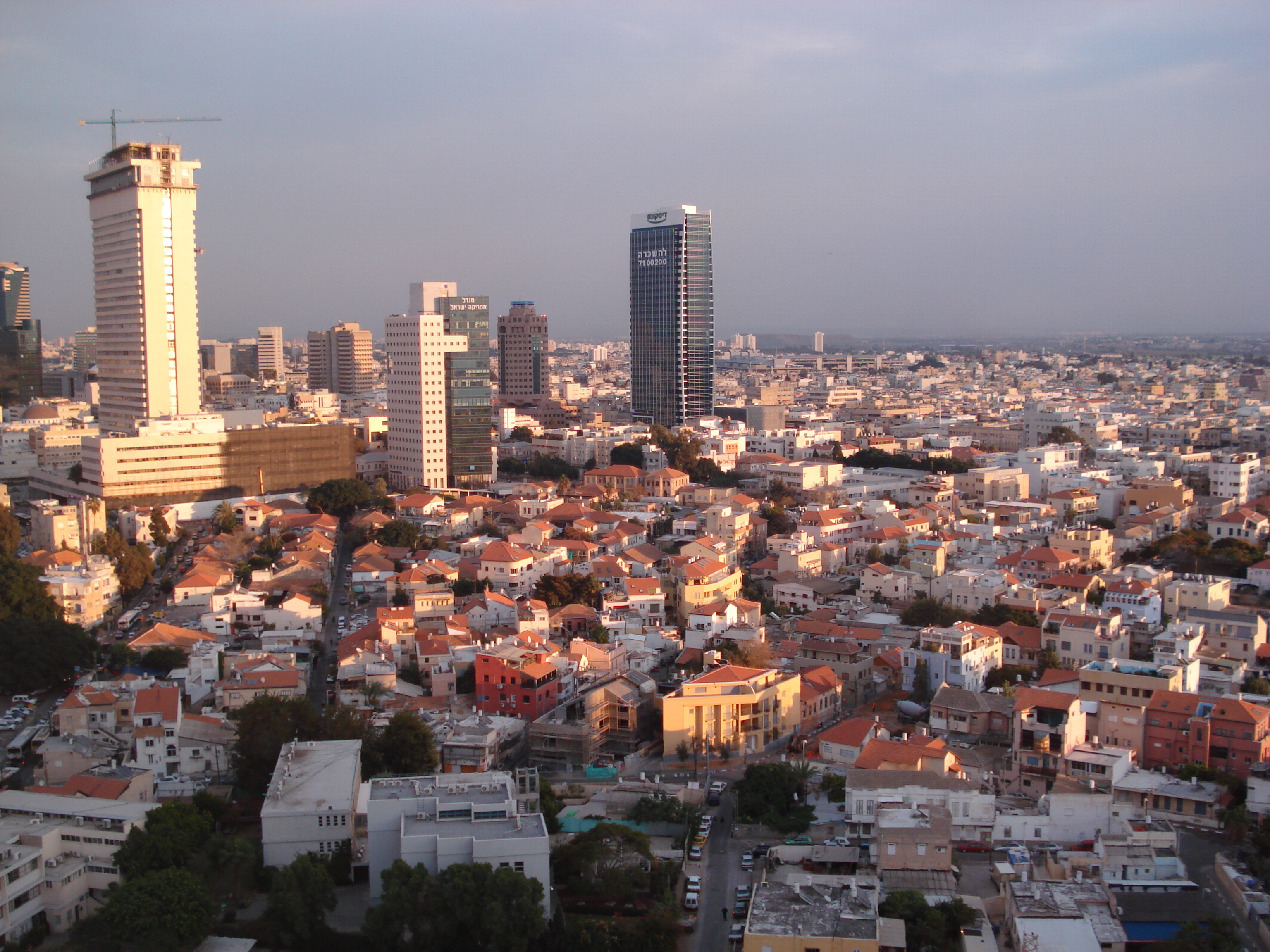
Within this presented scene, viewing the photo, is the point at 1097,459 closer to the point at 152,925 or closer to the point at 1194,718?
the point at 1194,718

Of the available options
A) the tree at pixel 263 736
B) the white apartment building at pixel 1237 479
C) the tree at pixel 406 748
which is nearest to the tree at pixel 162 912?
the tree at pixel 263 736

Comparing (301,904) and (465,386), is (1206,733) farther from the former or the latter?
(465,386)

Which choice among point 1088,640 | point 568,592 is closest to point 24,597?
point 568,592

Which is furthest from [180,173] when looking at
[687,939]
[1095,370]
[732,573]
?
[1095,370]

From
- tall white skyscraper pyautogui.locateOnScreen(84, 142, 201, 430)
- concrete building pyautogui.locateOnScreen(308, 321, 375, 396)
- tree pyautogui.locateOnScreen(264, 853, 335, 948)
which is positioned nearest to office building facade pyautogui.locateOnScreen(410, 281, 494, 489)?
tall white skyscraper pyautogui.locateOnScreen(84, 142, 201, 430)

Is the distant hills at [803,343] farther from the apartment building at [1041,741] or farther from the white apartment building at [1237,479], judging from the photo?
the apartment building at [1041,741]

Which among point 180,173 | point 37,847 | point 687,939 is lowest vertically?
point 687,939
